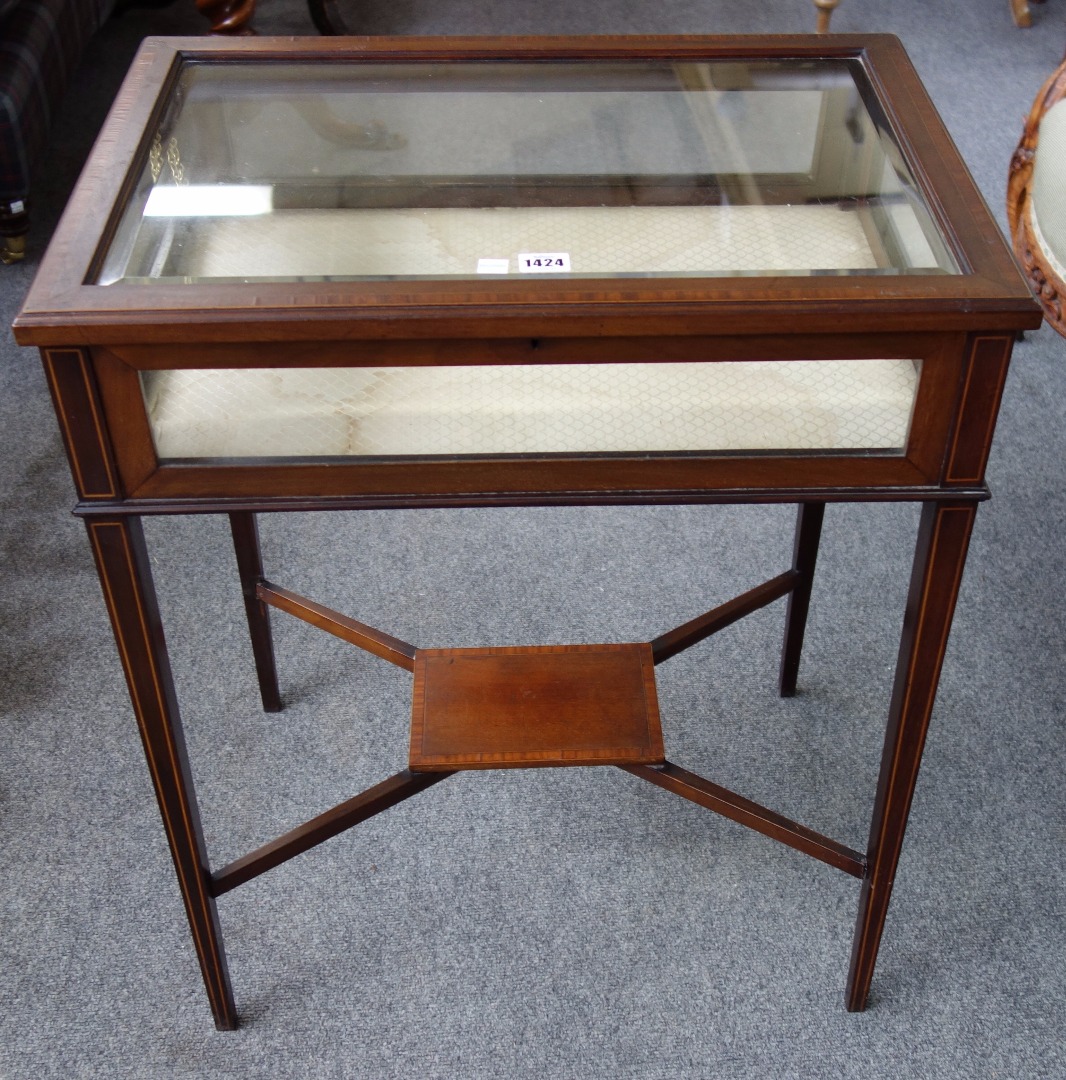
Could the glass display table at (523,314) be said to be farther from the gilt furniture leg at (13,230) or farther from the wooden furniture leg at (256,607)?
the gilt furniture leg at (13,230)

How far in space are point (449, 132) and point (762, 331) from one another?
44cm

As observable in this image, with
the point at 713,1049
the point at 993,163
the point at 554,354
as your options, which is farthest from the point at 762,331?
the point at 993,163

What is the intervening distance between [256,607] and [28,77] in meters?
1.31

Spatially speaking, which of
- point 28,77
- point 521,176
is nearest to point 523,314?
point 521,176

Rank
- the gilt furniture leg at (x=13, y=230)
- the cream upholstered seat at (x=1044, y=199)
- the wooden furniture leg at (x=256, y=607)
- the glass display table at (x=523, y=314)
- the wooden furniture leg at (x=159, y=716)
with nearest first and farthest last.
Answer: the glass display table at (x=523, y=314)
the wooden furniture leg at (x=159, y=716)
the wooden furniture leg at (x=256, y=607)
the cream upholstered seat at (x=1044, y=199)
the gilt furniture leg at (x=13, y=230)

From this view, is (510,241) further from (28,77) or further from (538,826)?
(28,77)

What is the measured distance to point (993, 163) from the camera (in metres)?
2.72

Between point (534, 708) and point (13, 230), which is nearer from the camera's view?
point (534, 708)

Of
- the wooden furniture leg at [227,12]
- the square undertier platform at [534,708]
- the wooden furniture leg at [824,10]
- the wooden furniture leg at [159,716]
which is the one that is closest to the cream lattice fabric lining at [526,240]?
the wooden furniture leg at [159,716]

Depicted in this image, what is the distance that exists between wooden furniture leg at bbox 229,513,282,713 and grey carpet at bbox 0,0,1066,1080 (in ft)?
0.14

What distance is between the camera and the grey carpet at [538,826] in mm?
1343

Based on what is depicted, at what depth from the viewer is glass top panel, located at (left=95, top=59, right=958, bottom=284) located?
3.27 feet

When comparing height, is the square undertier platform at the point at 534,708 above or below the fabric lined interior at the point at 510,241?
below

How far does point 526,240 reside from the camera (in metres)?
1.07
